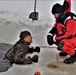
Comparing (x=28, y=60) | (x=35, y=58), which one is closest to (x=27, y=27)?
(x=35, y=58)

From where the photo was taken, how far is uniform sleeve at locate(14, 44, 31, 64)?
4996 mm

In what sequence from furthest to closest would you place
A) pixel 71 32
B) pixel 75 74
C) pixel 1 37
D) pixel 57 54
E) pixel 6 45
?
1. pixel 1 37
2. pixel 6 45
3. pixel 57 54
4. pixel 71 32
5. pixel 75 74

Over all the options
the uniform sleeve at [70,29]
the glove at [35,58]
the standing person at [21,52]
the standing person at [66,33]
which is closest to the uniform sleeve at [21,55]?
the standing person at [21,52]

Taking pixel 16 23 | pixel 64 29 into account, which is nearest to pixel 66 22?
pixel 64 29

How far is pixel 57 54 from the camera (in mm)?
5832

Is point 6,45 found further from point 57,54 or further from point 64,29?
point 64,29

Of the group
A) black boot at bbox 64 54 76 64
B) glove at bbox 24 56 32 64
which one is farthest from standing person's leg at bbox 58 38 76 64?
glove at bbox 24 56 32 64

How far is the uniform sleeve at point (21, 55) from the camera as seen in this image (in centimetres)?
500

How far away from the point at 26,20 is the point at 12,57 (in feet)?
13.1

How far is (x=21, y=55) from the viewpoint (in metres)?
5.03

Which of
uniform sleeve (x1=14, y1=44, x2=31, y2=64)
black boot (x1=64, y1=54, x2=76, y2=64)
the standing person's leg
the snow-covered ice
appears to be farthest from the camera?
black boot (x1=64, y1=54, x2=76, y2=64)

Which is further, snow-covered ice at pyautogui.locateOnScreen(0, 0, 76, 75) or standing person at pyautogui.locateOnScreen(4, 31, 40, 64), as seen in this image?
standing person at pyautogui.locateOnScreen(4, 31, 40, 64)

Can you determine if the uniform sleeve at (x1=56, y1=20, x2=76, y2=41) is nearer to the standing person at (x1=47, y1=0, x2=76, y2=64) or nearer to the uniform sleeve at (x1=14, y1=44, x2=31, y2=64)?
the standing person at (x1=47, y1=0, x2=76, y2=64)

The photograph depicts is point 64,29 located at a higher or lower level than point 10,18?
higher
